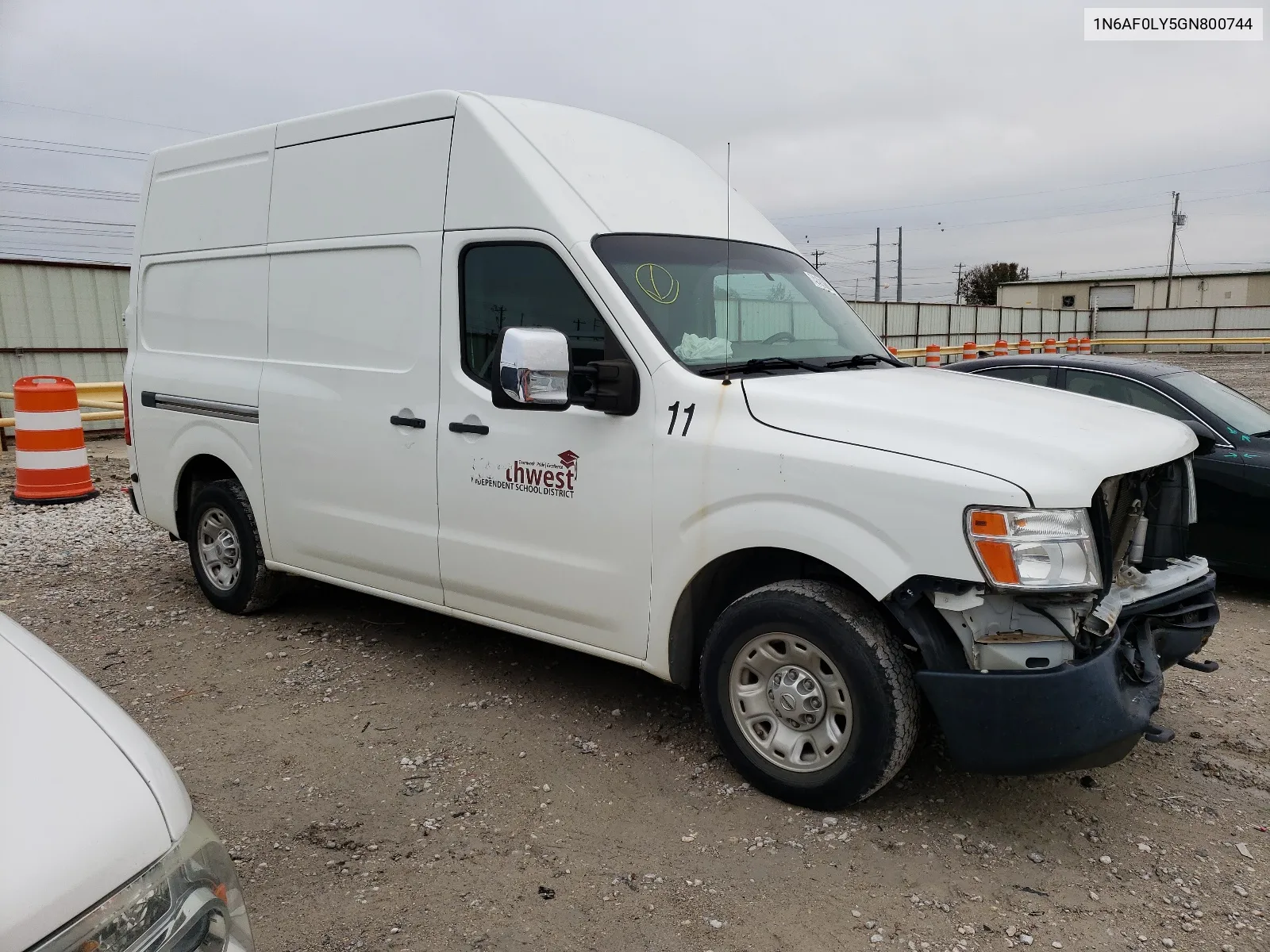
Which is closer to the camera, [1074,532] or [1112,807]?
[1074,532]

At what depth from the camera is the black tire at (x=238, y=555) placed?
209 inches

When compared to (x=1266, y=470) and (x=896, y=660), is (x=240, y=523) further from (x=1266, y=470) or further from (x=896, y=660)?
(x=1266, y=470)

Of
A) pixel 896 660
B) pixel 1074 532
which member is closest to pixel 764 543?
pixel 896 660

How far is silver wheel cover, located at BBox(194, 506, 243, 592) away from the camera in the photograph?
5480mm

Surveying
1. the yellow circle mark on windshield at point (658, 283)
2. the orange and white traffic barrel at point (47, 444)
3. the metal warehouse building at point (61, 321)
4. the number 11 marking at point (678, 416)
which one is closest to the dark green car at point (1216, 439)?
the yellow circle mark on windshield at point (658, 283)

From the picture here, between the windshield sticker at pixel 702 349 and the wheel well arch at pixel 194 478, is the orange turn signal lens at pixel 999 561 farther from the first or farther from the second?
the wheel well arch at pixel 194 478

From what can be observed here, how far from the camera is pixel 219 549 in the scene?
5586 mm

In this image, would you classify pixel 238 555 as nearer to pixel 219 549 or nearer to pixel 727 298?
pixel 219 549

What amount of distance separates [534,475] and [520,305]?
73cm

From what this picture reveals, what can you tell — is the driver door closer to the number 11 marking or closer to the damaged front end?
the number 11 marking

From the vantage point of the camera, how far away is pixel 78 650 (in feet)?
16.6

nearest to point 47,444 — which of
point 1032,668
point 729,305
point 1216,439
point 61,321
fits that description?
point 61,321

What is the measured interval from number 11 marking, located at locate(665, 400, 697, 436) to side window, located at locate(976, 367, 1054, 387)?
3687 mm

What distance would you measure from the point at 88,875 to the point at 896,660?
7.87ft
